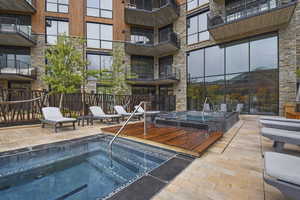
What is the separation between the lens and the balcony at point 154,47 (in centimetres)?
1182

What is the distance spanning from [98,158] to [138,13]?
12942 millimetres

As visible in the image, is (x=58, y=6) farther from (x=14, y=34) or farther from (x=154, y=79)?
(x=154, y=79)

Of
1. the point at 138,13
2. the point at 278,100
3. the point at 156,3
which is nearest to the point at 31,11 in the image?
the point at 138,13

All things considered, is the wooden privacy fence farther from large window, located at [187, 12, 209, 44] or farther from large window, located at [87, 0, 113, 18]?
large window, located at [87, 0, 113, 18]

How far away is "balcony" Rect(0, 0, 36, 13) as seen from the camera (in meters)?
9.92

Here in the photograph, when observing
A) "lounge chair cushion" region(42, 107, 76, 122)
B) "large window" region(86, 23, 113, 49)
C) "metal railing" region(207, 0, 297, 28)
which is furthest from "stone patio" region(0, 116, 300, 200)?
"large window" region(86, 23, 113, 49)

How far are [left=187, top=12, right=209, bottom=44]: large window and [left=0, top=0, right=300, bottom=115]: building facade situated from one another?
0.25 feet

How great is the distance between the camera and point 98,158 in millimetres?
2824

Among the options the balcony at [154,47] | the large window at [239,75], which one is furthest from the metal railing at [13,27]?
the large window at [239,75]

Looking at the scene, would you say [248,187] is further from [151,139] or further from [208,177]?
[151,139]

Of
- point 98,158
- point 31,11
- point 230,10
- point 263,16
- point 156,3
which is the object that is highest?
point 156,3

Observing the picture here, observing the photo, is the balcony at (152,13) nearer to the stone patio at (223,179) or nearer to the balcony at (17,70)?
the balcony at (17,70)

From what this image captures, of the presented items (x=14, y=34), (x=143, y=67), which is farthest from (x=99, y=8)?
(x=14, y=34)

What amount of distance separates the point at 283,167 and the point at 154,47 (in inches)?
491
